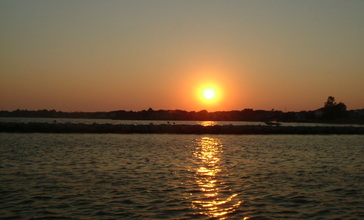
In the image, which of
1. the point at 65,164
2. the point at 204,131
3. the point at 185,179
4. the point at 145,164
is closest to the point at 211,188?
the point at 185,179

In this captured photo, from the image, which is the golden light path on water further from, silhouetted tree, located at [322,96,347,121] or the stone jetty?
silhouetted tree, located at [322,96,347,121]

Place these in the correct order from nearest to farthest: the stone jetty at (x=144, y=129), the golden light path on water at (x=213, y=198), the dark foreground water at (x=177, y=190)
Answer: the dark foreground water at (x=177, y=190) < the golden light path on water at (x=213, y=198) < the stone jetty at (x=144, y=129)

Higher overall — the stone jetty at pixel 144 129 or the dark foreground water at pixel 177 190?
the stone jetty at pixel 144 129

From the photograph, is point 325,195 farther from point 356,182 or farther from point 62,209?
point 62,209

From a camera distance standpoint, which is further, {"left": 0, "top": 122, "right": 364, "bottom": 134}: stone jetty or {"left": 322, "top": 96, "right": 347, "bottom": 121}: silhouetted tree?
{"left": 322, "top": 96, "right": 347, "bottom": 121}: silhouetted tree

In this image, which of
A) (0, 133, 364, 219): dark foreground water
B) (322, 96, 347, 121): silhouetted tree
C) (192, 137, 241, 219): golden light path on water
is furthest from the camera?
(322, 96, 347, 121): silhouetted tree

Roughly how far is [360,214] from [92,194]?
352 inches

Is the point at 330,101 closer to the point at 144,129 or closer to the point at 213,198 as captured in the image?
the point at 144,129

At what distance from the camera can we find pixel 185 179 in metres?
18.0

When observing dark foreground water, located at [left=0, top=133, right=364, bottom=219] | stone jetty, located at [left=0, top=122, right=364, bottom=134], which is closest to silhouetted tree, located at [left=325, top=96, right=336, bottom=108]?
stone jetty, located at [left=0, top=122, right=364, bottom=134]

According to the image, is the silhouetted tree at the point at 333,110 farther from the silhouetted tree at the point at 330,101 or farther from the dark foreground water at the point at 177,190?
the dark foreground water at the point at 177,190

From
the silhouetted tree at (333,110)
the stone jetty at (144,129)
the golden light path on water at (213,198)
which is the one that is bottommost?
the golden light path on water at (213,198)

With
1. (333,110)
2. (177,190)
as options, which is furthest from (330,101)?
(177,190)

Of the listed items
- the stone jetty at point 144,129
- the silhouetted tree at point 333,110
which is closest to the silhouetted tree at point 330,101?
the silhouetted tree at point 333,110
